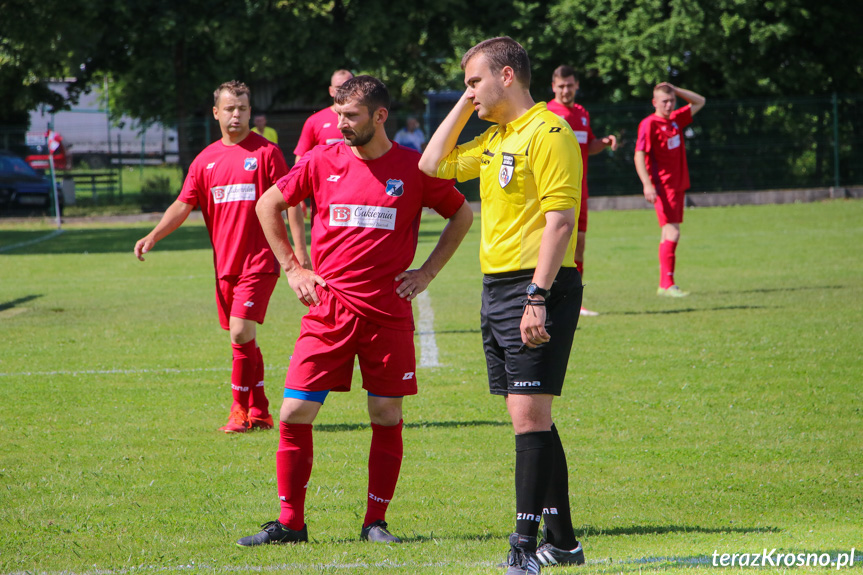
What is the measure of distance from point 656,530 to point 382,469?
1.30 meters

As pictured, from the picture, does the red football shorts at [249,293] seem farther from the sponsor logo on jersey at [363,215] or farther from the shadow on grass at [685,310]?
the shadow on grass at [685,310]

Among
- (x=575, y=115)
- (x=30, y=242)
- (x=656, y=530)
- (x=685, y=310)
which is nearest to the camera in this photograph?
(x=656, y=530)

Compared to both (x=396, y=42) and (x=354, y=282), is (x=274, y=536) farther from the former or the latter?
(x=396, y=42)

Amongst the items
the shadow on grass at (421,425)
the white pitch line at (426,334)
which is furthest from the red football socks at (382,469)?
the white pitch line at (426,334)

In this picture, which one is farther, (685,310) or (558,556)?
(685,310)

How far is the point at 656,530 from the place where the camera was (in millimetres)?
4688

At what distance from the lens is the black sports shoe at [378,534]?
14.9ft

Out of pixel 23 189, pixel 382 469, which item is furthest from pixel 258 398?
pixel 23 189

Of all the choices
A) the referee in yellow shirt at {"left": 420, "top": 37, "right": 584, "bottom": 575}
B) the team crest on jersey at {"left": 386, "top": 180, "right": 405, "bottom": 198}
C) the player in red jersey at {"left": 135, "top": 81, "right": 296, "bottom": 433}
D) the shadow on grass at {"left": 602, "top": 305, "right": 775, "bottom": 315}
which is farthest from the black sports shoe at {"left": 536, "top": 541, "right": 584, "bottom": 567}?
the shadow on grass at {"left": 602, "top": 305, "right": 775, "bottom": 315}

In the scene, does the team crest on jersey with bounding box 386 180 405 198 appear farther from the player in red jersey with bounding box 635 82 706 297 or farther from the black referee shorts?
the player in red jersey with bounding box 635 82 706 297

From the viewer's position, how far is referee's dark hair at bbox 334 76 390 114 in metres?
4.53

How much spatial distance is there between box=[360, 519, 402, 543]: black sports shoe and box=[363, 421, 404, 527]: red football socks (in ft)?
0.08

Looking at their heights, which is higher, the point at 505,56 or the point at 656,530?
the point at 505,56

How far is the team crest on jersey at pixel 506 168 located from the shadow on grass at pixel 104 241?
17.2m
